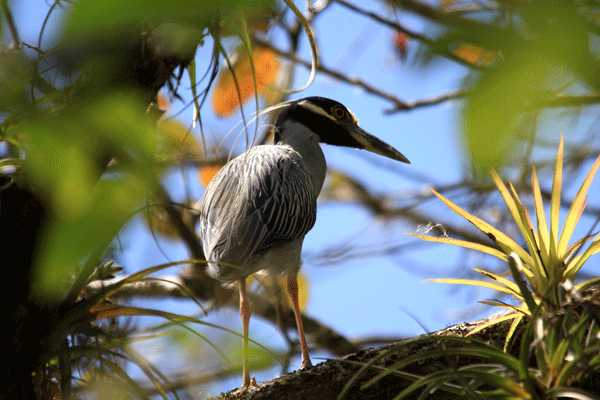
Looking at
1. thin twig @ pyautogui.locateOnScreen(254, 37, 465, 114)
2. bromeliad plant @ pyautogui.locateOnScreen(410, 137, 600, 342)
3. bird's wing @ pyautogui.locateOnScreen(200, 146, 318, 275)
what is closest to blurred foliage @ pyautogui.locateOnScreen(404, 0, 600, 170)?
bromeliad plant @ pyautogui.locateOnScreen(410, 137, 600, 342)

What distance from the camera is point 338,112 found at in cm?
285

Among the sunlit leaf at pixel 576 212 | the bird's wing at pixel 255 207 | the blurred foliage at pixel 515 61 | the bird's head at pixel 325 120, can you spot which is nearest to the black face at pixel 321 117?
the bird's head at pixel 325 120

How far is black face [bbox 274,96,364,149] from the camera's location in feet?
9.28

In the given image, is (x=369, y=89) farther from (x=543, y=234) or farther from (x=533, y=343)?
(x=533, y=343)

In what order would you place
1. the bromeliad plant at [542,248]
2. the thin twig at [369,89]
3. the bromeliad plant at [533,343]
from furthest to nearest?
the thin twig at [369,89]
the bromeliad plant at [542,248]
the bromeliad plant at [533,343]

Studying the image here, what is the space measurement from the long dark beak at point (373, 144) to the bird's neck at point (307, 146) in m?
0.23

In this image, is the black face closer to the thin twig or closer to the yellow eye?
the yellow eye

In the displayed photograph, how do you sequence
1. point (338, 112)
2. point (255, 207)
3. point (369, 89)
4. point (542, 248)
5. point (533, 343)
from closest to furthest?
point (533, 343), point (542, 248), point (255, 207), point (338, 112), point (369, 89)

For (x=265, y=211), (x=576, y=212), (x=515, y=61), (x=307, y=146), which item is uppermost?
(x=515, y=61)

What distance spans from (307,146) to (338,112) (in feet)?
0.97

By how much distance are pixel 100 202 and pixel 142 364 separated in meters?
0.92

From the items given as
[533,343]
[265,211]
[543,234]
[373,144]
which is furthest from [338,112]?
[533,343]

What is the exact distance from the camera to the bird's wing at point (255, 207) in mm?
1904

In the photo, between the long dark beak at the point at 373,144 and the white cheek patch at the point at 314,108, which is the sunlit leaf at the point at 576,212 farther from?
Answer: the white cheek patch at the point at 314,108
